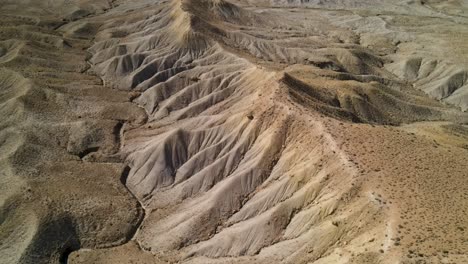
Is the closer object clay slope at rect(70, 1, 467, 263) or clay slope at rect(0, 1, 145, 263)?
clay slope at rect(70, 1, 467, 263)

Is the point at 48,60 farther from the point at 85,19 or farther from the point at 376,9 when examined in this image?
the point at 376,9

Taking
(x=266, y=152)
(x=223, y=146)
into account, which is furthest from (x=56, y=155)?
(x=266, y=152)

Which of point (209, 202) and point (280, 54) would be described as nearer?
point (209, 202)

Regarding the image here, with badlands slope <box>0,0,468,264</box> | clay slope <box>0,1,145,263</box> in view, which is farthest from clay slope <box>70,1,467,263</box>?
clay slope <box>0,1,145,263</box>

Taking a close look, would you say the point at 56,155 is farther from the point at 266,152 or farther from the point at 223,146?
the point at 266,152

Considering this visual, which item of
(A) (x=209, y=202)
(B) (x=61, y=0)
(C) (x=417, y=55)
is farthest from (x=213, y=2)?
(A) (x=209, y=202)

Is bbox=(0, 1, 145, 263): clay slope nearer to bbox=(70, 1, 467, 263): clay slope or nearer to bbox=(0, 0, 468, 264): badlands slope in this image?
bbox=(0, 0, 468, 264): badlands slope

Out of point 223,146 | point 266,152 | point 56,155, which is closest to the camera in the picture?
point 266,152

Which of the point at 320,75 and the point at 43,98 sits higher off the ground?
the point at 320,75

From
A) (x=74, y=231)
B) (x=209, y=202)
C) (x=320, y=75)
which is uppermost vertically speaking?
(x=320, y=75)
